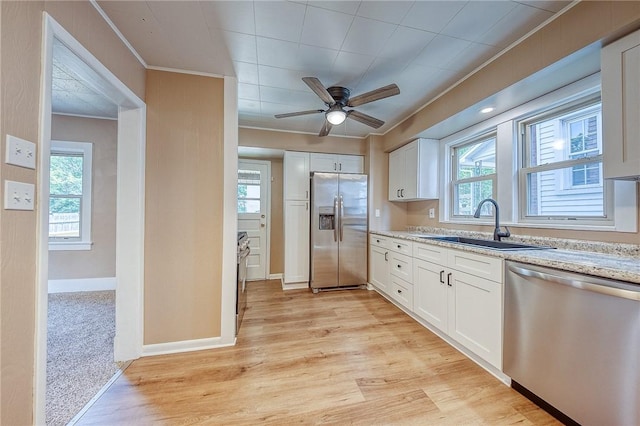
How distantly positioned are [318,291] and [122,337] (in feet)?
7.63

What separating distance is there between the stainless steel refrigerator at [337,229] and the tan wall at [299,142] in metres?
0.54

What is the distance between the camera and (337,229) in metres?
3.64

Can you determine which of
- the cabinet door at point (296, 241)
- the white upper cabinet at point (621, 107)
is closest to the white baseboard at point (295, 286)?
the cabinet door at point (296, 241)

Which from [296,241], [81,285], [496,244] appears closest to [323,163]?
[296,241]

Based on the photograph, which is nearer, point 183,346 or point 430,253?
point 183,346

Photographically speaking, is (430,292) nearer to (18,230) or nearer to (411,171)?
(411,171)

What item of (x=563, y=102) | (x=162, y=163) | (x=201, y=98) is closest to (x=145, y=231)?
(x=162, y=163)

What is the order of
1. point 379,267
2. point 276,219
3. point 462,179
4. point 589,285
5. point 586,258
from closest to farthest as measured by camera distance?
point 589,285, point 586,258, point 462,179, point 379,267, point 276,219

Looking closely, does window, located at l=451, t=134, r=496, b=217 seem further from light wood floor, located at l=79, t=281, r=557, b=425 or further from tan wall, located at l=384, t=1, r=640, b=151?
light wood floor, located at l=79, t=281, r=557, b=425

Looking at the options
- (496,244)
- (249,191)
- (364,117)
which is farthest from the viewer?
(249,191)

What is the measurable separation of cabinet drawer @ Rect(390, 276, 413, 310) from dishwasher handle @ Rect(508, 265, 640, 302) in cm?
133

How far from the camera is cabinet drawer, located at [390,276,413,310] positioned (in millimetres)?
2693

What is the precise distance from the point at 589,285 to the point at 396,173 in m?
2.67

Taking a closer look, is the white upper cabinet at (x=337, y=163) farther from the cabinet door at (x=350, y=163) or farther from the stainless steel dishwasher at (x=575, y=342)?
the stainless steel dishwasher at (x=575, y=342)
